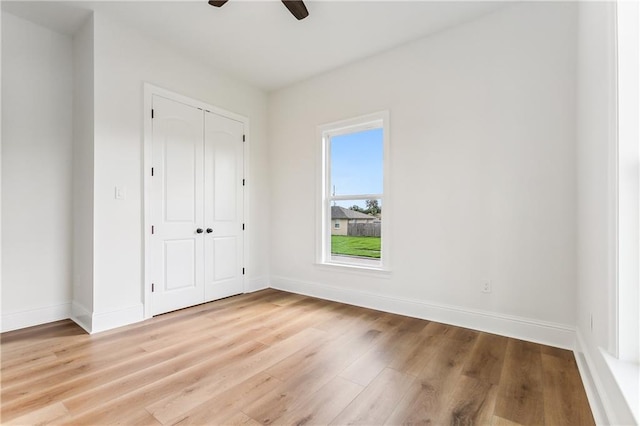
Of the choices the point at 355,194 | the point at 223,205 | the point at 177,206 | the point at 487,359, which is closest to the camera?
the point at 487,359

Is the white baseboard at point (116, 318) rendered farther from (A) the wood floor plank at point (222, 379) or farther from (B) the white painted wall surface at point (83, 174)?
(A) the wood floor plank at point (222, 379)

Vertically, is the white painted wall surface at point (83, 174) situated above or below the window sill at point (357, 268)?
above

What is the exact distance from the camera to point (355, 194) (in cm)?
376

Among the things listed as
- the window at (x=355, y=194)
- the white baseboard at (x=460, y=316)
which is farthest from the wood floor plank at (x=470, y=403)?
the window at (x=355, y=194)

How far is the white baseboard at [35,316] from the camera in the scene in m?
2.74

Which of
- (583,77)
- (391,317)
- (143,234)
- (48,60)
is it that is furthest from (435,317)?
(48,60)

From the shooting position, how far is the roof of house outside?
3.70m

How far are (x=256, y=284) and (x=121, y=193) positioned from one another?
2.12 meters

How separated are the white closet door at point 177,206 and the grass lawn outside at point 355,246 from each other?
171 cm

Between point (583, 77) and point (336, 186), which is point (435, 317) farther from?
point (583, 77)

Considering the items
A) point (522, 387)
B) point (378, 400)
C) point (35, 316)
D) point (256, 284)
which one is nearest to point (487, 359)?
point (522, 387)

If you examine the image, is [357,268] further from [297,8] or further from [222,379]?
[297,8]

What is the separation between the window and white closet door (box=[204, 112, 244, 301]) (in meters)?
1.15

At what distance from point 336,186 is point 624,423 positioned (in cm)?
321
